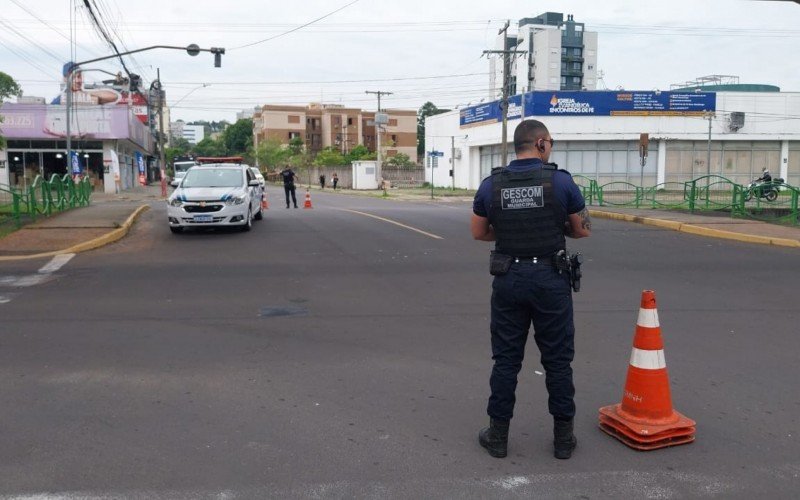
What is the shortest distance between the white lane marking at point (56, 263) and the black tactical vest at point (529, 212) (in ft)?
30.0

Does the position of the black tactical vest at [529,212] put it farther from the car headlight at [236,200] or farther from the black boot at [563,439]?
the car headlight at [236,200]

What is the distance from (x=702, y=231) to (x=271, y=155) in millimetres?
80426

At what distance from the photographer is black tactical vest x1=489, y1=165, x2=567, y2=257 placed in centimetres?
427

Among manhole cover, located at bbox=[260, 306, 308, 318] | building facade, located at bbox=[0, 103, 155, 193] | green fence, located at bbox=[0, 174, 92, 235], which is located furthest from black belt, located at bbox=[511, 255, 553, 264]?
building facade, located at bbox=[0, 103, 155, 193]

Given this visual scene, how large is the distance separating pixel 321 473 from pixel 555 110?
42.0 metres

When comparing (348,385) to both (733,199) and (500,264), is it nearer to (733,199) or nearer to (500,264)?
(500,264)

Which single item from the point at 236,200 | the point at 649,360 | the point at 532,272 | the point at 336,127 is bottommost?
the point at 649,360

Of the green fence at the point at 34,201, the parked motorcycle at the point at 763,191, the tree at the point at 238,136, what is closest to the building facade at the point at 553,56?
the tree at the point at 238,136

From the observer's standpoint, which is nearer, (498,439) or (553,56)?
(498,439)

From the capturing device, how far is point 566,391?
4.35m

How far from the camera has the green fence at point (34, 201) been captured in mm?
17531

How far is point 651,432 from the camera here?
445 centimetres

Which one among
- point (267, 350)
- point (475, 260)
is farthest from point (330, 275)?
point (267, 350)

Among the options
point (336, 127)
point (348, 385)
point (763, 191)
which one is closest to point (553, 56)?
point (336, 127)
